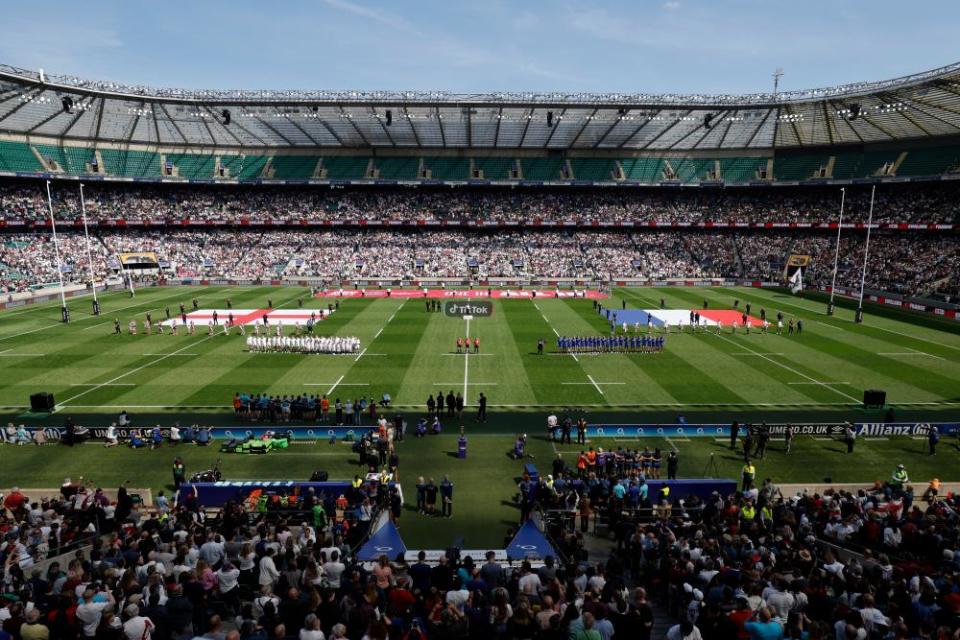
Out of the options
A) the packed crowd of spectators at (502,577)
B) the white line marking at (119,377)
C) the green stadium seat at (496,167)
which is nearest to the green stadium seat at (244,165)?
the green stadium seat at (496,167)

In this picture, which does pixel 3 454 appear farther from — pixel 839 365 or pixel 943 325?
pixel 943 325

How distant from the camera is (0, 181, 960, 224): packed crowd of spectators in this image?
80.3 metres

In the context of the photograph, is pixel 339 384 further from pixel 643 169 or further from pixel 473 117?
pixel 643 169

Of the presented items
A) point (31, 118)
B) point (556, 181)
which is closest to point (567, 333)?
point (556, 181)

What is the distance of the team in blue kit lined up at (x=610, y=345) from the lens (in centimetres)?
3828

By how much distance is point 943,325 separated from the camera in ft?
155

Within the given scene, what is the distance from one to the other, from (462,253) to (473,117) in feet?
59.8

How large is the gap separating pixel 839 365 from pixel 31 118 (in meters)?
90.5

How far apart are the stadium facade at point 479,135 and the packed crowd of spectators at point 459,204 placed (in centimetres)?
247

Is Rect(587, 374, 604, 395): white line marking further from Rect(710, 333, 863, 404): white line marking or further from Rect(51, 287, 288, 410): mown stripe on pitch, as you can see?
Rect(51, 287, 288, 410): mown stripe on pitch

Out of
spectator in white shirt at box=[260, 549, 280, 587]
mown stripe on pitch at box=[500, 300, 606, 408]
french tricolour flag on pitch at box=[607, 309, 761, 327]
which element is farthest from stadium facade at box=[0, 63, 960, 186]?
spectator in white shirt at box=[260, 549, 280, 587]

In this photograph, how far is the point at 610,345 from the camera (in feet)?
127

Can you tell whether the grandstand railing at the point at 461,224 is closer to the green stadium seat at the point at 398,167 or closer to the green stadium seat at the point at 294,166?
the green stadium seat at the point at 294,166

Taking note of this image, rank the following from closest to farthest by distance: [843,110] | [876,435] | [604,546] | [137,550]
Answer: [137,550] → [604,546] → [876,435] → [843,110]
